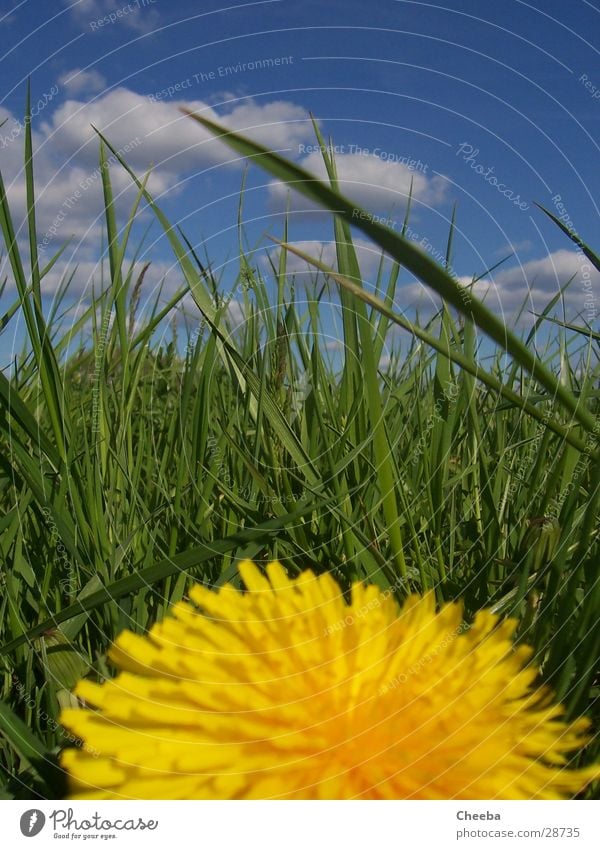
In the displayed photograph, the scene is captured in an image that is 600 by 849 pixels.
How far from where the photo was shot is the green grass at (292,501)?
37cm

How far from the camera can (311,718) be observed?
32cm

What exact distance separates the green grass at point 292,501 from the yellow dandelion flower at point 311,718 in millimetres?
35

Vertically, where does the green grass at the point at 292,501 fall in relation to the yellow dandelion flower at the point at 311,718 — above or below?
above

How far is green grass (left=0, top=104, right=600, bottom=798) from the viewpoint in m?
0.37

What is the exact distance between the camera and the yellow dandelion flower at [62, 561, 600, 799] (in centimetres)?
31

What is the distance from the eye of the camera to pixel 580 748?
1.16 ft
